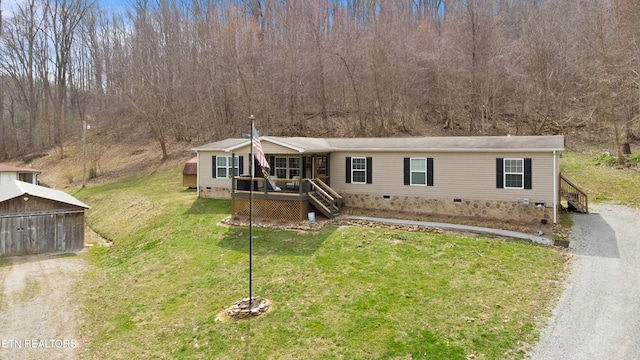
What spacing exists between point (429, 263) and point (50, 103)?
2005 inches

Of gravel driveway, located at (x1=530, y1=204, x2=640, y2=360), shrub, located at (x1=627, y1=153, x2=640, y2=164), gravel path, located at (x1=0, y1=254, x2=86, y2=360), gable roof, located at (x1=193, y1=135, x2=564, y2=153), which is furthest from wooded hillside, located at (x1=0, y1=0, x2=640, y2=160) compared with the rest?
gravel path, located at (x1=0, y1=254, x2=86, y2=360)

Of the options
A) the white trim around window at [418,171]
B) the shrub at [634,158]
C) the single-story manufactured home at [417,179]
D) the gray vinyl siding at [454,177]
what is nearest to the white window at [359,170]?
the single-story manufactured home at [417,179]

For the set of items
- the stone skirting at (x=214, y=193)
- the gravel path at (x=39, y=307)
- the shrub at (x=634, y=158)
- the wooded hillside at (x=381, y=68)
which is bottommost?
the gravel path at (x=39, y=307)

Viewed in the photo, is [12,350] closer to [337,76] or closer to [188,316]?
[188,316]

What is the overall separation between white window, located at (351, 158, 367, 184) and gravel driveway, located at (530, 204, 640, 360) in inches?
319

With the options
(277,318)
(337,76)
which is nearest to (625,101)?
(337,76)

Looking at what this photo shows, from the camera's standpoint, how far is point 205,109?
3497cm

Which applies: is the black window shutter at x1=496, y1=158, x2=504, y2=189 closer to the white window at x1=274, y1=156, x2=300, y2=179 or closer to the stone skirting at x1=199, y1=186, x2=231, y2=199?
the white window at x1=274, y1=156, x2=300, y2=179

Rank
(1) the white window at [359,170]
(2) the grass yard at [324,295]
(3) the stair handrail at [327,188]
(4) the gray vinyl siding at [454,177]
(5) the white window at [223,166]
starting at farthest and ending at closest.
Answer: (5) the white window at [223,166] → (1) the white window at [359,170] → (3) the stair handrail at [327,188] → (4) the gray vinyl siding at [454,177] → (2) the grass yard at [324,295]

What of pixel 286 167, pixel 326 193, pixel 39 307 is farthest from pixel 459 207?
pixel 39 307

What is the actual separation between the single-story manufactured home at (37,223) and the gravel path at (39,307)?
22.6 inches

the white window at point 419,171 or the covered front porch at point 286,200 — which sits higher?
the white window at point 419,171

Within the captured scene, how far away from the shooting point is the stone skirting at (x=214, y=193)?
19688mm

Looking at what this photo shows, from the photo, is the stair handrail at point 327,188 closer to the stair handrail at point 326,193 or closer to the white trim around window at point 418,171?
the stair handrail at point 326,193
